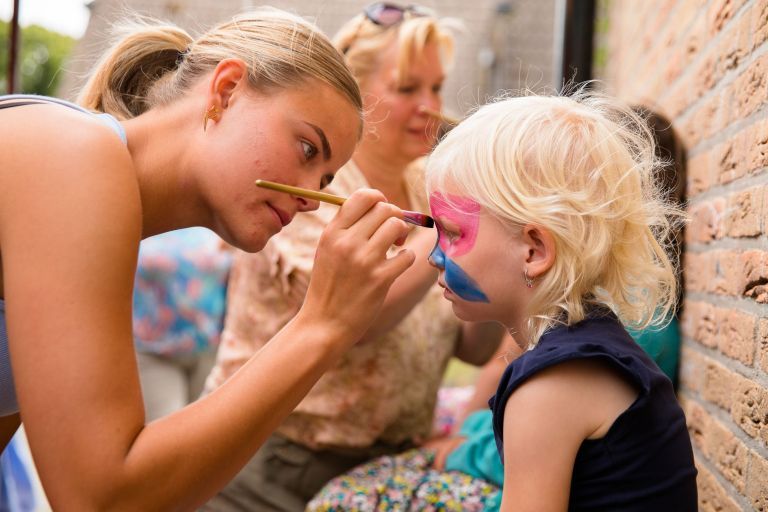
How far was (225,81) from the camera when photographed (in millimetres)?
1498

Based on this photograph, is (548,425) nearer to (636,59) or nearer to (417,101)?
(417,101)

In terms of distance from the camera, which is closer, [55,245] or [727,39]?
[55,245]

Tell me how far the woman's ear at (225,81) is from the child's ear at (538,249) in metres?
0.60

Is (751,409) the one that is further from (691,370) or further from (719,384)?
(691,370)

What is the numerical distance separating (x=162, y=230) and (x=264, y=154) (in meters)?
0.32

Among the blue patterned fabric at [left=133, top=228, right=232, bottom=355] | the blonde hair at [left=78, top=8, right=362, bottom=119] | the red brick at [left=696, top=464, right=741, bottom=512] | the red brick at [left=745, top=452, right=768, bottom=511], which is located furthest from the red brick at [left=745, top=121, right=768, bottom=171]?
the blue patterned fabric at [left=133, top=228, right=232, bottom=355]

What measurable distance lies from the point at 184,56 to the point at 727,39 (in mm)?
1215

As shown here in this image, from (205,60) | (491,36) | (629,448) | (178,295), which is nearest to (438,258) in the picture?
(629,448)

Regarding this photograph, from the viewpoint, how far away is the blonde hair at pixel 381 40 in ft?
7.75

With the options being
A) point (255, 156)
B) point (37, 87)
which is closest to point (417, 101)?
point (255, 156)

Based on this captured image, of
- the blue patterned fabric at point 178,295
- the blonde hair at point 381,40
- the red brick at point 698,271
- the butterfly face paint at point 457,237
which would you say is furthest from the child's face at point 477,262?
the blue patterned fabric at point 178,295

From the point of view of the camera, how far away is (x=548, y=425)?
1.27 m

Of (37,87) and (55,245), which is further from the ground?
(37,87)

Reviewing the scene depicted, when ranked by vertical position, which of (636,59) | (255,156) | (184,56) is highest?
(636,59)
